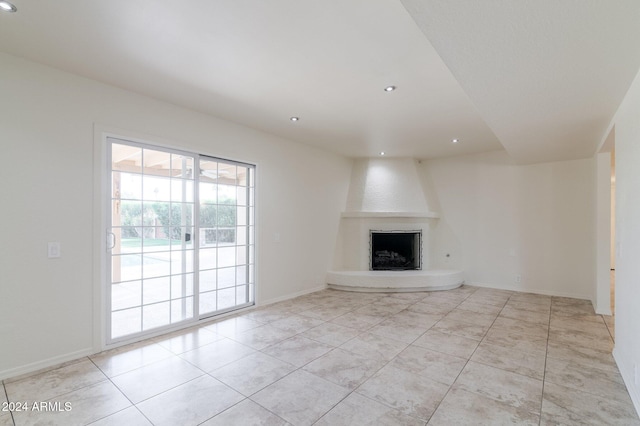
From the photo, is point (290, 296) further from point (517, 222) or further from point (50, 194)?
point (517, 222)

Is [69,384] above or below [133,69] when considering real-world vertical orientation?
below

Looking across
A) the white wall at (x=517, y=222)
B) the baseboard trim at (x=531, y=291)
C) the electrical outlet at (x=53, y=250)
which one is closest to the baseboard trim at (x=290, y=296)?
the electrical outlet at (x=53, y=250)

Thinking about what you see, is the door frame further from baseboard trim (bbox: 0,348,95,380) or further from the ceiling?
the ceiling

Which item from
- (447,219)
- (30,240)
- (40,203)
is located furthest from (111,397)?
(447,219)

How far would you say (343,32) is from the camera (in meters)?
2.13

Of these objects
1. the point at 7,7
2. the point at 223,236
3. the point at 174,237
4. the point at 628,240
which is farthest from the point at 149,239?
the point at 628,240

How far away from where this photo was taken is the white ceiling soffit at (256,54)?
1.95 metres

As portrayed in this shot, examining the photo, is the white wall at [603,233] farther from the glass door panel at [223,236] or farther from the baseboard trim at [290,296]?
the glass door panel at [223,236]

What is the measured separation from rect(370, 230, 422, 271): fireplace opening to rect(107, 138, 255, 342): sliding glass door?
110 inches

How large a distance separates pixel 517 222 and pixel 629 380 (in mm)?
3683

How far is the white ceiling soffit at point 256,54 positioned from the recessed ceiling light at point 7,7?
0.12 feet

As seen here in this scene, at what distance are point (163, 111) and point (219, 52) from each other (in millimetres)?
1474

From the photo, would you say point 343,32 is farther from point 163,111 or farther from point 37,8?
point 163,111

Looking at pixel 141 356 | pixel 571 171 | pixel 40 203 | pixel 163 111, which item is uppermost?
pixel 163 111
